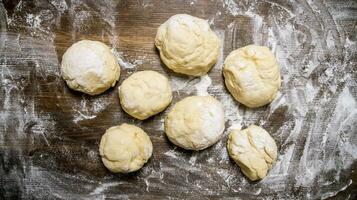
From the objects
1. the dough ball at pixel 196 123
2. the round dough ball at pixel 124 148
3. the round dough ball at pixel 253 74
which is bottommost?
the round dough ball at pixel 124 148

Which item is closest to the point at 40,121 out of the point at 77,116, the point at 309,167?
the point at 77,116

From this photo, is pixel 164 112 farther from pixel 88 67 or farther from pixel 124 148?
pixel 88 67

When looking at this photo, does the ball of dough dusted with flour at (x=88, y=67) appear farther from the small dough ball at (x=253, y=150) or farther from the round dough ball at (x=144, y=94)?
the small dough ball at (x=253, y=150)

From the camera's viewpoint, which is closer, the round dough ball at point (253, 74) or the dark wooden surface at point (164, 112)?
the round dough ball at point (253, 74)

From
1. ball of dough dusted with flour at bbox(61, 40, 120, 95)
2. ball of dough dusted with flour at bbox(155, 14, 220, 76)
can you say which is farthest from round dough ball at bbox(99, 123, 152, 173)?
ball of dough dusted with flour at bbox(155, 14, 220, 76)

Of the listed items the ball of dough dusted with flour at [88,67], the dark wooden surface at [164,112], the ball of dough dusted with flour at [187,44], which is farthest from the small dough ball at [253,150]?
the ball of dough dusted with flour at [88,67]

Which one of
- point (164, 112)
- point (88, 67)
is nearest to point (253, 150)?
point (164, 112)

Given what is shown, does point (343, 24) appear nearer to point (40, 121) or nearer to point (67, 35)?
point (67, 35)

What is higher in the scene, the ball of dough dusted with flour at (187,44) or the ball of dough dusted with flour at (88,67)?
the ball of dough dusted with flour at (187,44)

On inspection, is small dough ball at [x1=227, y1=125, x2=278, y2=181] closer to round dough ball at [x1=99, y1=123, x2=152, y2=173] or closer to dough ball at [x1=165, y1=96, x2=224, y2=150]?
dough ball at [x1=165, y1=96, x2=224, y2=150]
